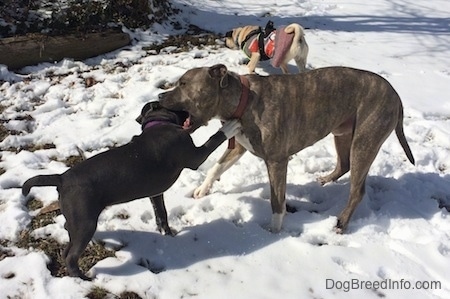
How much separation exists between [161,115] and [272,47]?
352cm

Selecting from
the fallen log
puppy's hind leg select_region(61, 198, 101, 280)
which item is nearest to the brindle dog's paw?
puppy's hind leg select_region(61, 198, 101, 280)

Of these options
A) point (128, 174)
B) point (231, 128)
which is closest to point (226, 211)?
point (231, 128)

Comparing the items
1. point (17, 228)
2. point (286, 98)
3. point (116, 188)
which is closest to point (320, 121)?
point (286, 98)

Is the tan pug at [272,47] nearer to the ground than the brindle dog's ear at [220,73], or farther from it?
nearer to the ground

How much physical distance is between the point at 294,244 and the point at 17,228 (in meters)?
2.19

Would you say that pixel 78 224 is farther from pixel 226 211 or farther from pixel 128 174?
pixel 226 211

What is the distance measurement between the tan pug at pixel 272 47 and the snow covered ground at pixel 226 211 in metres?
0.38

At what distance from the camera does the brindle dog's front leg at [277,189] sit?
3764 millimetres

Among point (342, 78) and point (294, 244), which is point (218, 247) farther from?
point (342, 78)

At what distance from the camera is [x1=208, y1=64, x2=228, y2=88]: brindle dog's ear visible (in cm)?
356

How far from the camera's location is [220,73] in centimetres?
357

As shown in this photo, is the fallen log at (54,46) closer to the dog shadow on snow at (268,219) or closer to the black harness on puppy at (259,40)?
Result: the black harness on puppy at (259,40)

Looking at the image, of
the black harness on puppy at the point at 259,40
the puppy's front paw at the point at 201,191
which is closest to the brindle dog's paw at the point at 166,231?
the puppy's front paw at the point at 201,191

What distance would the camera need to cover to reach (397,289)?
335 cm
